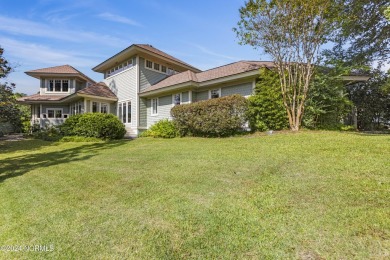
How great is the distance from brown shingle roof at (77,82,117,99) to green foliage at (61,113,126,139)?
11.4 feet

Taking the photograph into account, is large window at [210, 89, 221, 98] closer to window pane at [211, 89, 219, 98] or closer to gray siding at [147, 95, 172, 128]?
window pane at [211, 89, 219, 98]

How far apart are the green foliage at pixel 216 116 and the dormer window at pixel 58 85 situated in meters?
19.1

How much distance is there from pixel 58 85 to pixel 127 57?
1252cm

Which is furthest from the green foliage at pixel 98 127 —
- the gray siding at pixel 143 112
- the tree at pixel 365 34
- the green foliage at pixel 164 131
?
the tree at pixel 365 34

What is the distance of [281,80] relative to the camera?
10594mm

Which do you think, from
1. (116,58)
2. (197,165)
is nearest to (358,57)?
(197,165)

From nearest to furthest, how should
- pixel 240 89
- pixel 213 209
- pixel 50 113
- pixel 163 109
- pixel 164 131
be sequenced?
pixel 213 209, pixel 240 89, pixel 164 131, pixel 163 109, pixel 50 113

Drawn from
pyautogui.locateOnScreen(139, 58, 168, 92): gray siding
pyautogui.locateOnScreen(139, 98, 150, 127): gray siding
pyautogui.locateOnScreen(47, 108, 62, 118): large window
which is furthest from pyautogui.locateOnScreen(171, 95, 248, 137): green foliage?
pyautogui.locateOnScreen(47, 108, 62, 118): large window

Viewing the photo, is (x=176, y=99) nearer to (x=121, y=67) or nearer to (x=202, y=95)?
(x=202, y=95)

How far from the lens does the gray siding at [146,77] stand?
17.7 metres

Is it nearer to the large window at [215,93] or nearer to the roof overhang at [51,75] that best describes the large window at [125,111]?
the large window at [215,93]

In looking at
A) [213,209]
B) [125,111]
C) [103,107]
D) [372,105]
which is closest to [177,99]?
[125,111]

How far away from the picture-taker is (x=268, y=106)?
10992 mm

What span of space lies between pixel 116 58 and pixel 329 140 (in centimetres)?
1720
